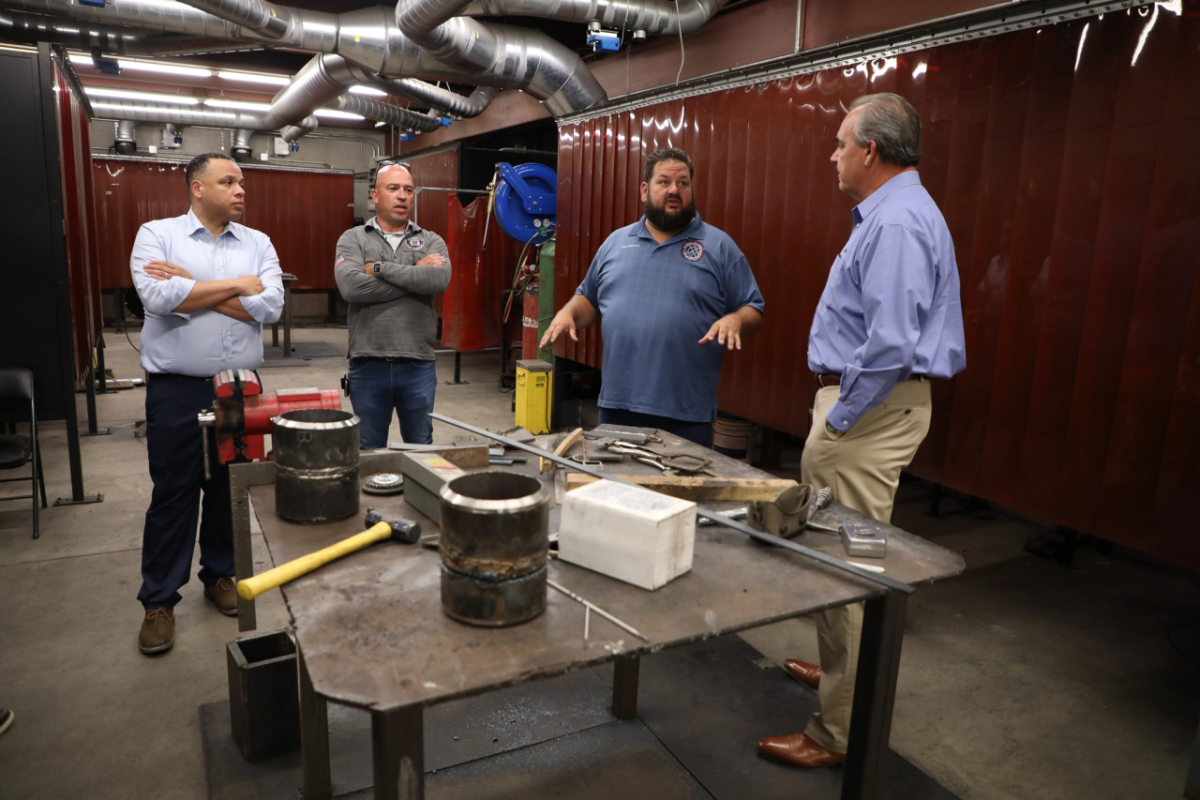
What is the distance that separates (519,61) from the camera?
6.73 metres

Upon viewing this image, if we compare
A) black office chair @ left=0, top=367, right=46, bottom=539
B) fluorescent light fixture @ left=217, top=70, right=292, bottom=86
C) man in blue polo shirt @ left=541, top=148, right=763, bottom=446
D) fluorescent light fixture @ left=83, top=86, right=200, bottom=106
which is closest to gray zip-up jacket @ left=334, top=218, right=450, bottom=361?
man in blue polo shirt @ left=541, top=148, right=763, bottom=446

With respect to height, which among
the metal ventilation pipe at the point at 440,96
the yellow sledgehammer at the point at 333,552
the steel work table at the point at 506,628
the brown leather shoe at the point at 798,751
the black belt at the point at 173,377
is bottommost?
the brown leather shoe at the point at 798,751

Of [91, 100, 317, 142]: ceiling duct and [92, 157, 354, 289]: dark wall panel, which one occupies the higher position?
[91, 100, 317, 142]: ceiling duct

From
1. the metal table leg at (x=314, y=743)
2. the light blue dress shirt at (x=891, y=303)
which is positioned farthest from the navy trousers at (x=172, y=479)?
the light blue dress shirt at (x=891, y=303)

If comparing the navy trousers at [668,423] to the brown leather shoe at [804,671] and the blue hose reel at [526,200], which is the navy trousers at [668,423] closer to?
the brown leather shoe at [804,671]

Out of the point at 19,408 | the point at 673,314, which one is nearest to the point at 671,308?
the point at 673,314

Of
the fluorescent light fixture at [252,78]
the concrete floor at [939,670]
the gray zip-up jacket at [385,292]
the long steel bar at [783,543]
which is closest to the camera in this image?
the long steel bar at [783,543]

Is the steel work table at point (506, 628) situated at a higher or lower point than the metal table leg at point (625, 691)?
higher

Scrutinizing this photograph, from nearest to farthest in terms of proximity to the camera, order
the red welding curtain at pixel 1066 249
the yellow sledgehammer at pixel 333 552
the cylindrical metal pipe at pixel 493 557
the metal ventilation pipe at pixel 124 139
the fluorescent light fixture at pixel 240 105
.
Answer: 1. the cylindrical metal pipe at pixel 493 557
2. the yellow sledgehammer at pixel 333 552
3. the red welding curtain at pixel 1066 249
4. the fluorescent light fixture at pixel 240 105
5. the metal ventilation pipe at pixel 124 139

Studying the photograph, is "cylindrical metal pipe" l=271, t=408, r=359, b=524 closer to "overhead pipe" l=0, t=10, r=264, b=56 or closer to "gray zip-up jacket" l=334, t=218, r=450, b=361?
"gray zip-up jacket" l=334, t=218, r=450, b=361

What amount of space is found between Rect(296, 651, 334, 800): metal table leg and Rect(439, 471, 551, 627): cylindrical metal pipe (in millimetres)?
986

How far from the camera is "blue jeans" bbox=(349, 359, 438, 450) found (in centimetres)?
377

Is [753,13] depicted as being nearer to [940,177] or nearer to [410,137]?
[940,177]

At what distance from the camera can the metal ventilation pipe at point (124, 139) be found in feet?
44.0
